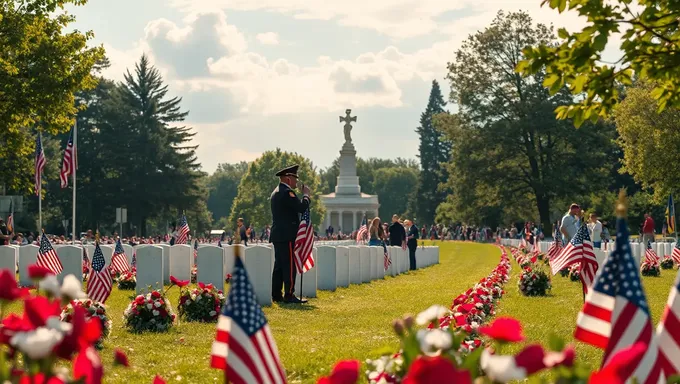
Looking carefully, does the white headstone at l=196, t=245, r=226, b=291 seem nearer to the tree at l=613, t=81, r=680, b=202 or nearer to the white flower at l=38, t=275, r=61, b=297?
the white flower at l=38, t=275, r=61, b=297

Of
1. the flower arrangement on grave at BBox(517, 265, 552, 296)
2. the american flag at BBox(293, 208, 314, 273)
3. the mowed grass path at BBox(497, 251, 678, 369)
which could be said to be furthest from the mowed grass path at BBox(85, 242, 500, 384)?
the flower arrangement on grave at BBox(517, 265, 552, 296)

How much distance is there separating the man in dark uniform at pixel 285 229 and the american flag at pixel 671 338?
1301 cm

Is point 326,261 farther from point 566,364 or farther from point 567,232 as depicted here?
→ point 566,364

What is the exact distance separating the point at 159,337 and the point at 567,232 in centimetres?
1229

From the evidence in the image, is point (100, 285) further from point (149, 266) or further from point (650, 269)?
point (650, 269)

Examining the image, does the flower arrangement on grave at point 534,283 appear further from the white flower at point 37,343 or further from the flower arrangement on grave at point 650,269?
the white flower at point 37,343

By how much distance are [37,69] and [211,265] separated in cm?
1437

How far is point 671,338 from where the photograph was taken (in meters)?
4.94

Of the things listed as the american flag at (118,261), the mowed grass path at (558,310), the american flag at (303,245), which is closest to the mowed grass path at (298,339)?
the american flag at (303,245)

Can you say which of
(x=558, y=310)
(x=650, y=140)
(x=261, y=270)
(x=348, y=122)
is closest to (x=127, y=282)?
(x=261, y=270)

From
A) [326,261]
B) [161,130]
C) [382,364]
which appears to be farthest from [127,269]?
[161,130]

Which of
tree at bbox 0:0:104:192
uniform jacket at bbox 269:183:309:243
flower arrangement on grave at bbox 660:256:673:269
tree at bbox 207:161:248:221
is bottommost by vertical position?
flower arrangement on grave at bbox 660:256:673:269

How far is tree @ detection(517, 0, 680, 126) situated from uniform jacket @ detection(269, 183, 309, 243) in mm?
7766

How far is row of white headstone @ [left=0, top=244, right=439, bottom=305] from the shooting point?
17438mm
